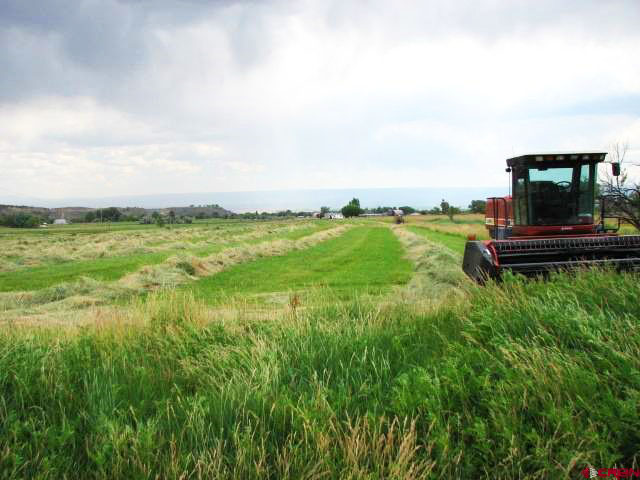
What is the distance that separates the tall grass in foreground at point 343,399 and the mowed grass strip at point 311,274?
268 inches

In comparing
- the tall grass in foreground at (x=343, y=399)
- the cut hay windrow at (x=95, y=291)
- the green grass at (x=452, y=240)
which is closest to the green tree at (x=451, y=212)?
the green grass at (x=452, y=240)

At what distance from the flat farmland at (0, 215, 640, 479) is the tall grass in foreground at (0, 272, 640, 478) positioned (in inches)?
0.8

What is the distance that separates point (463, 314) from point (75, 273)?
641 inches

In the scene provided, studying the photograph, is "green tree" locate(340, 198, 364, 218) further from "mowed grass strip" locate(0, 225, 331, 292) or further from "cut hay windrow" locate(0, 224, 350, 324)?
"cut hay windrow" locate(0, 224, 350, 324)

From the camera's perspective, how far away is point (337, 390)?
4.38 metres

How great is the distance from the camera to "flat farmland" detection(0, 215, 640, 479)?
3387 mm

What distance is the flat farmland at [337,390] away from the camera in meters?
3.39

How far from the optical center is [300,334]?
5.72 metres

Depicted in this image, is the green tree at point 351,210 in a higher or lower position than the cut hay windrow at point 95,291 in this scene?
higher

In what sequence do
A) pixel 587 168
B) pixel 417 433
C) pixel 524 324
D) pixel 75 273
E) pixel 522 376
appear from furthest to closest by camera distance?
1. pixel 75 273
2. pixel 587 168
3. pixel 524 324
4. pixel 522 376
5. pixel 417 433

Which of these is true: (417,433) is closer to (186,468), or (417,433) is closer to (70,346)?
(186,468)

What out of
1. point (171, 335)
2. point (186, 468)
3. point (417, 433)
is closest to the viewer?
point (186, 468)

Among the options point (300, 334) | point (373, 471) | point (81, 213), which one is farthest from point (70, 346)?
point (81, 213)

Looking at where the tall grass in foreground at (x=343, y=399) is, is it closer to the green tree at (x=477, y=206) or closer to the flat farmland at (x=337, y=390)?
the flat farmland at (x=337, y=390)
